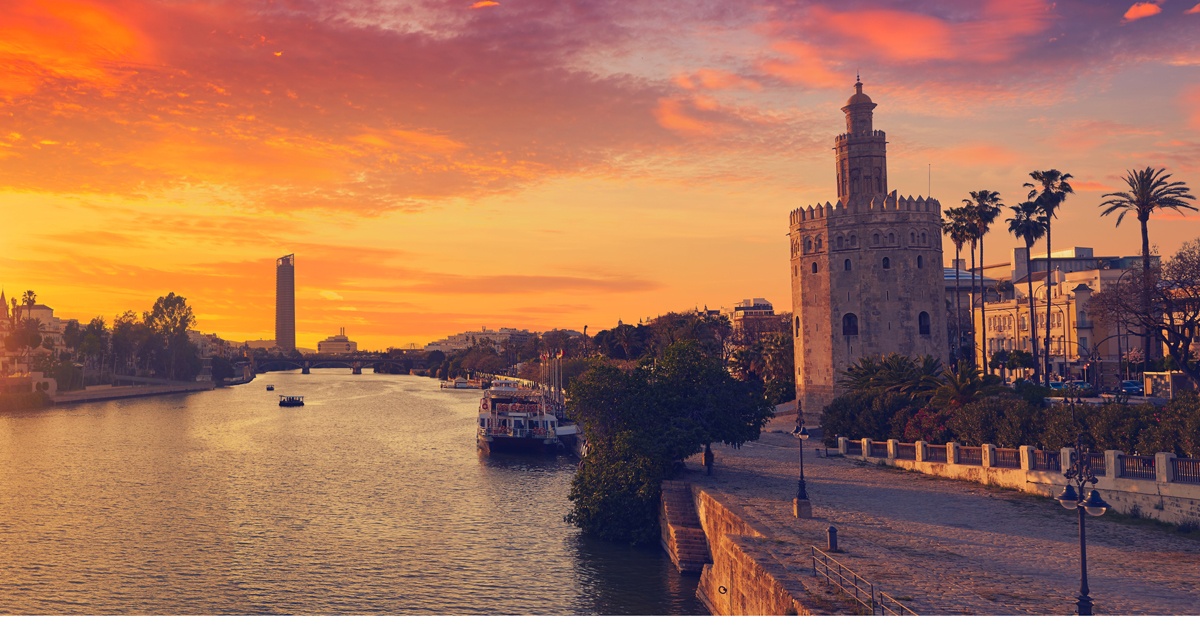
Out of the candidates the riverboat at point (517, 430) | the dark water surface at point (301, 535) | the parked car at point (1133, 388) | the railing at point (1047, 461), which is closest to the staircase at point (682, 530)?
the dark water surface at point (301, 535)

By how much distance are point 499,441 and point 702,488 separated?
4547cm

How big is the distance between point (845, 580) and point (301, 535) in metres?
32.3

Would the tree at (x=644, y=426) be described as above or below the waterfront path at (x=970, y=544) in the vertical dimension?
above

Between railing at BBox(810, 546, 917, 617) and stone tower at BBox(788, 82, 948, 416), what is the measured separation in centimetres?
5435

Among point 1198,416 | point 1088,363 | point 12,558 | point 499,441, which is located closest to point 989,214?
point 1088,363

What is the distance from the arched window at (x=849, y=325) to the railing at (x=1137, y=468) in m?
43.5

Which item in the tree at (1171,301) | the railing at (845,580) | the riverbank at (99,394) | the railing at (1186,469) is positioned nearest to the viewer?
the railing at (845,580)

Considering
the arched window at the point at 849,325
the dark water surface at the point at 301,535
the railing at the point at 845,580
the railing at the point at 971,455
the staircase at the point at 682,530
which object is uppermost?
the arched window at the point at 849,325

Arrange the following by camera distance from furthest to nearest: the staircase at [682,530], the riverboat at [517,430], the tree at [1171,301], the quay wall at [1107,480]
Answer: the riverboat at [517,430] < the tree at [1171,301] < the staircase at [682,530] < the quay wall at [1107,480]

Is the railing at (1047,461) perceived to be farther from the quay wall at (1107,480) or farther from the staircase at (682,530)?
the staircase at (682,530)

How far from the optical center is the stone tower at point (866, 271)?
80562 millimetres

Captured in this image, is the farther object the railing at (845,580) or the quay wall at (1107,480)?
the quay wall at (1107,480)
